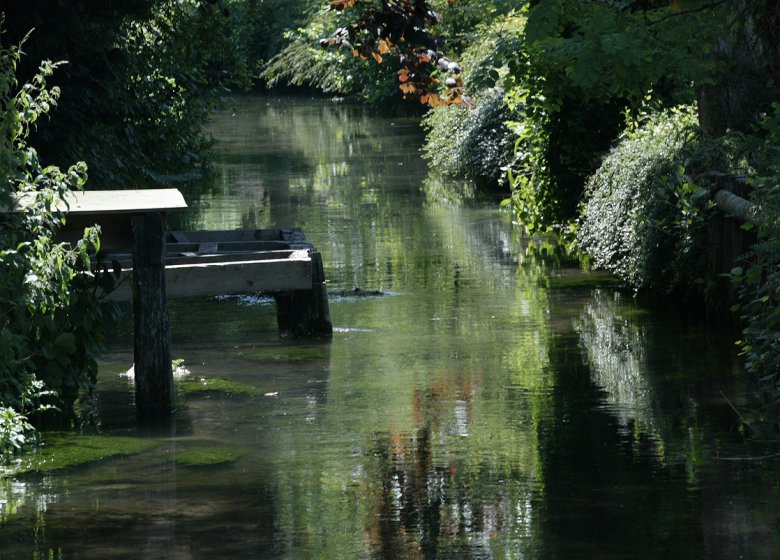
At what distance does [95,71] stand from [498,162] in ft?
35.9

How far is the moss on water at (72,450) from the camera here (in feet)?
23.1

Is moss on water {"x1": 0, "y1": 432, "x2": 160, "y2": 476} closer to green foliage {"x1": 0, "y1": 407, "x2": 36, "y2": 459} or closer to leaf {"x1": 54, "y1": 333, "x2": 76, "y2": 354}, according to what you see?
green foliage {"x1": 0, "y1": 407, "x2": 36, "y2": 459}

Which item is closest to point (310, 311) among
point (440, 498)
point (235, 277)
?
point (235, 277)

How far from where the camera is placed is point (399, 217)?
62.7ft

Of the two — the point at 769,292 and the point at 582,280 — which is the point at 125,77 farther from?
the point at 769,292

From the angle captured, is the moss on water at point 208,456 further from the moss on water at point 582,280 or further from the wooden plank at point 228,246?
the moss on water at point 582,280

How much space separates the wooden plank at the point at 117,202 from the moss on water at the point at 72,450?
1.33m

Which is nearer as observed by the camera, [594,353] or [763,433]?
[763,433]

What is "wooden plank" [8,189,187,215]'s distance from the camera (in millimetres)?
7723

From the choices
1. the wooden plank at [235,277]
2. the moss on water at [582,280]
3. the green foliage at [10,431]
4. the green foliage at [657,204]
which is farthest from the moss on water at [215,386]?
the moss on water at [582,280]

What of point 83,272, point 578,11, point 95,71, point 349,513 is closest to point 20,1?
point 95,71

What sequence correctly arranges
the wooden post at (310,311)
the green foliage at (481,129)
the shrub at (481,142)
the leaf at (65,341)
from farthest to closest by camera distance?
the shrub at (481,142)
the green foliage at (481,129)
the wooden post at (310,311)
the leaf at (65,341)

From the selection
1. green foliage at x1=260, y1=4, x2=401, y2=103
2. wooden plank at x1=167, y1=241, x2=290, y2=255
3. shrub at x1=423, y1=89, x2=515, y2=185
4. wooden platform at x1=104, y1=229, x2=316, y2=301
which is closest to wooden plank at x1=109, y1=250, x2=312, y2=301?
wooden platform at x1=104, y1=229, x2=316, y2=301

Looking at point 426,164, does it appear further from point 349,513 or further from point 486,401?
point 349,513
